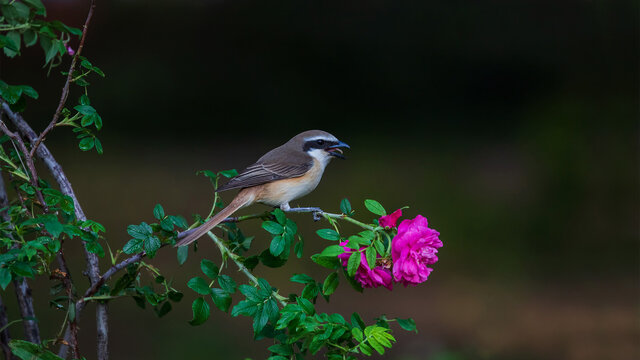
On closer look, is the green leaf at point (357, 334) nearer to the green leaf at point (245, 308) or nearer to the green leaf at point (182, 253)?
the green leaf at point (245, 308)

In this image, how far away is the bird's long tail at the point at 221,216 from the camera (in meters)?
1.43

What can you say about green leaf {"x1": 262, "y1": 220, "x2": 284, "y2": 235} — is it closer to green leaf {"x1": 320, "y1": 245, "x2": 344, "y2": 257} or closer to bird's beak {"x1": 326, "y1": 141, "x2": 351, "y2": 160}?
green leaf {"x1": 320, "y1": 245, "x2": 344, "y2": 257}

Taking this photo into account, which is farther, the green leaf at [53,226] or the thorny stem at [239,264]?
the thorny stem at [239,264]

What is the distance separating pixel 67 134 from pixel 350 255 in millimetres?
4906

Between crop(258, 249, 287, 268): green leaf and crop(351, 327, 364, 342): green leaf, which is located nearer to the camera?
crop(351, 327, 364, 342): green leaf

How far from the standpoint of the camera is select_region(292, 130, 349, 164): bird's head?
1954mm

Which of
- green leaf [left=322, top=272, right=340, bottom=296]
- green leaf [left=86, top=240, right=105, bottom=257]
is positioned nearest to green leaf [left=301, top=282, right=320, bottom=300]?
green leaf [left=322, top=272, right=340, bottom=296]

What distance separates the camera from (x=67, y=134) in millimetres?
5594

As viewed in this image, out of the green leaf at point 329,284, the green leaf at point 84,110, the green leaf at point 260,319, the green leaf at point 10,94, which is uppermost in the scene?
the green leaf at point 10,94

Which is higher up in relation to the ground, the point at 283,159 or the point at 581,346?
the point at 283,159

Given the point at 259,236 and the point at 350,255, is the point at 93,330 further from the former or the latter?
the point at 350,255

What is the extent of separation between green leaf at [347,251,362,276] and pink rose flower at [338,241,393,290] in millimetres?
18

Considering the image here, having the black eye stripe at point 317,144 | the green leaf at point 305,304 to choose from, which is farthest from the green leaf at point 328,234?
the black eye stripe at point 317,144

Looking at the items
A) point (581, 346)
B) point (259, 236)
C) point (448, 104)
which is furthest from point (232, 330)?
point (448, 104)
